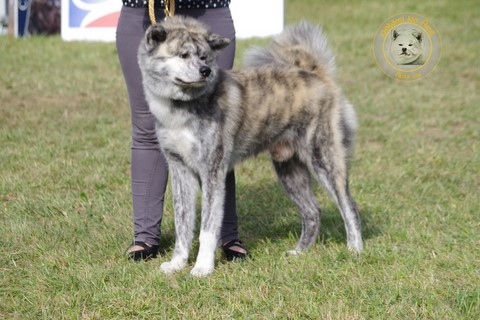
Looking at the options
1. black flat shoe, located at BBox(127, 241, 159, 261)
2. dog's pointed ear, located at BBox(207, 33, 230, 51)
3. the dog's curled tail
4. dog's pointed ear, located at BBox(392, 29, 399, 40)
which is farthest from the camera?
dog's pointed ear, located at BBox(392, 29, 399, 40)

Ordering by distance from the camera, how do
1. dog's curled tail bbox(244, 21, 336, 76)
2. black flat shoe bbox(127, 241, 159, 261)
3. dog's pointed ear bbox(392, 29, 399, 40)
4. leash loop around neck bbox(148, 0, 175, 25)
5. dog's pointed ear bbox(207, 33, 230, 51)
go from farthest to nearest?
dog's pointed ear bbox(392, 29, 399, 40), dog's curled tail bbox(244, 21, 336, 76), black flat shoe bbox(127, 241, 159, 261), leash loop around neck bbox(148, 0, 175, 25), dog's pointed ear bbox(207, 33, 230, 51)

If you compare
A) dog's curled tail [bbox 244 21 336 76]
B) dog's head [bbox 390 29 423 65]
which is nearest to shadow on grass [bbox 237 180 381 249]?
dog's curled tail [bbox 244 21 336 76]

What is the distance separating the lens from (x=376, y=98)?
8.70 m

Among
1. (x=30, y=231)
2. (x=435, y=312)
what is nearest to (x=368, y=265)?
(x=435, y=312)

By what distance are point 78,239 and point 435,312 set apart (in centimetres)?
213

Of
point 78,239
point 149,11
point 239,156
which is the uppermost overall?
point 149,11

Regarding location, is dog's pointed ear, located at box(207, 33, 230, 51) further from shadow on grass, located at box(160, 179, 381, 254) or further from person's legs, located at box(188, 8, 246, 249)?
shadow on grass, located at box(160, 179, 381, 254)

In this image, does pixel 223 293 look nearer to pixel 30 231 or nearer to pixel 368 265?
pixel 368 265

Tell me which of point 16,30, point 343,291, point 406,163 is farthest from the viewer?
point 16,30

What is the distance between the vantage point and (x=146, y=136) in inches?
166

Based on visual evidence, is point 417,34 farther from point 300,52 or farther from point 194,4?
point 194,4

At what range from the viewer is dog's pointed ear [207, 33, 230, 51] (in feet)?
12.5

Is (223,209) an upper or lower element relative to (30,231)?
upper

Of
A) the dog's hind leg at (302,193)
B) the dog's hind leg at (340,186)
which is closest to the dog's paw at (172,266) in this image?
the dog's hind leg at (302,193)
